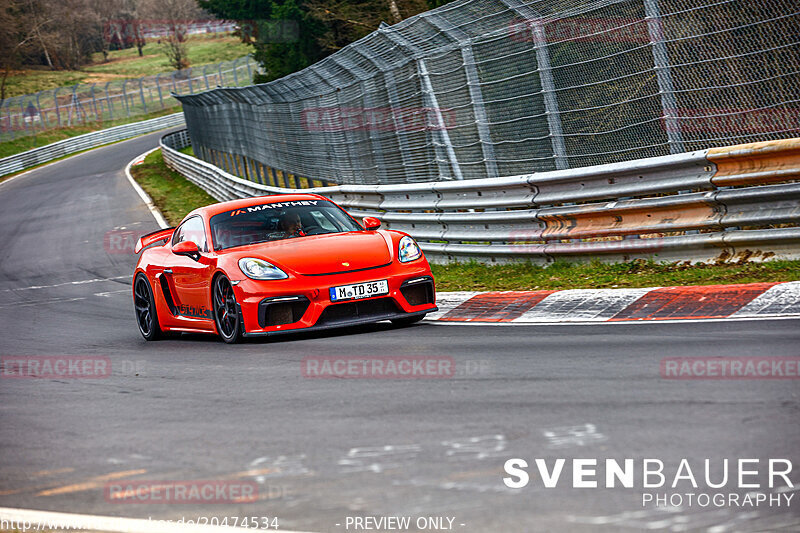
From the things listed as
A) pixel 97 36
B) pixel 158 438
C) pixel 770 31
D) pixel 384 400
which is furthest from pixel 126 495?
pixel 97 36

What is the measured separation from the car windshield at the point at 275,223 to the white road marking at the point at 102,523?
5350 millimetres

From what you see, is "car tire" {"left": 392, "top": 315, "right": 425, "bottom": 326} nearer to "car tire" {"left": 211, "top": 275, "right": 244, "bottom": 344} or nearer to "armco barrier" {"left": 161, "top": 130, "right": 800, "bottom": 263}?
"car tire" {"left": 211, "top": 275, "right": 244, "bottom": 344}

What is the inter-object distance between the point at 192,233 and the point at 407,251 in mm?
2334

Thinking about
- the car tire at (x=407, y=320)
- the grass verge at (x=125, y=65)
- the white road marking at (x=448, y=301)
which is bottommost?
the white road marking at (x=448, y=301)

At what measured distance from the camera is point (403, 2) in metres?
33.5

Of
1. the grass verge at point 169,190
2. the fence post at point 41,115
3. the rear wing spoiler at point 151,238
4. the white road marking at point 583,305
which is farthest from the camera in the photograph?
the fence post at point 41,115

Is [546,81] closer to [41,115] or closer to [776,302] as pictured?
[776,302]

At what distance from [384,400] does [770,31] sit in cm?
493

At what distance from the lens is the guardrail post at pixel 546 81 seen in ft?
35.4

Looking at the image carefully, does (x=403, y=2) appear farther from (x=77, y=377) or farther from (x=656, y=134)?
(x=77, y=377)

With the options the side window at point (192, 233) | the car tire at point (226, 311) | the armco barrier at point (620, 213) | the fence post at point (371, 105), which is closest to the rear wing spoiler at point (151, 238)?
the side window at point (192, 233)

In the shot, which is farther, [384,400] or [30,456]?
[384,400]

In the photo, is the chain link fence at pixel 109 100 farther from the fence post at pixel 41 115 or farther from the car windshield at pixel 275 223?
the car windshield at pixel 275 223

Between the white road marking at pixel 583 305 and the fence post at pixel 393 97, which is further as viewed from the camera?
the fence post at pixel 393 97
